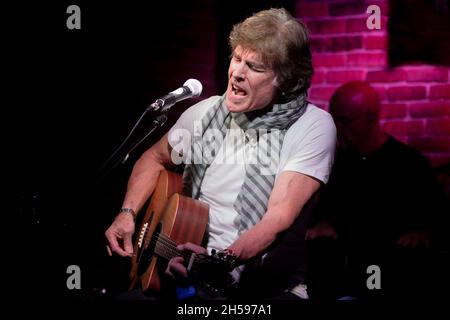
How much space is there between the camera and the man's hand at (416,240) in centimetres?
359

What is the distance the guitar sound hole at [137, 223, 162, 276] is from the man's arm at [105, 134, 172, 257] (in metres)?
0.07

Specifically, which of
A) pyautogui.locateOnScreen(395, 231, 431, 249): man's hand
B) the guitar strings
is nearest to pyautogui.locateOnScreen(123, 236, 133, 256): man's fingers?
the guitar strings

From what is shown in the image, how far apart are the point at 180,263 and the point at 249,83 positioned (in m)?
0.87

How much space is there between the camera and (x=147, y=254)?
3098 mm

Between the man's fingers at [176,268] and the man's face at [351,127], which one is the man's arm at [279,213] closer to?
the man's fingers at [176,268]

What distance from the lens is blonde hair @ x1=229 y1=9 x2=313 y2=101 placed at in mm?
2834

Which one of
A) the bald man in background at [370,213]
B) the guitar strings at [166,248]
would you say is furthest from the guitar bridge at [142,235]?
the bald man in background at [370,213]

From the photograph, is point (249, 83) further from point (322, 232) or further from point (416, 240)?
point (416, 240)

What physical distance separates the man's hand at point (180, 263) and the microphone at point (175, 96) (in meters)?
0.58

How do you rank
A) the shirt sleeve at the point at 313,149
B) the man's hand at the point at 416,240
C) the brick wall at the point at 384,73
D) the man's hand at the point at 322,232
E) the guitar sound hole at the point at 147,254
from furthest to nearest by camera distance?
the brick wall at the point at 384,73, the man's hand at the point at 322,232, the man's hand at the point at 416,240, the guitar sound hole at the point at 147,254, the shirt sleeve at the point at 313,149

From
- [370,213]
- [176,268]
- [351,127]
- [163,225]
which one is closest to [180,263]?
[176,268]
